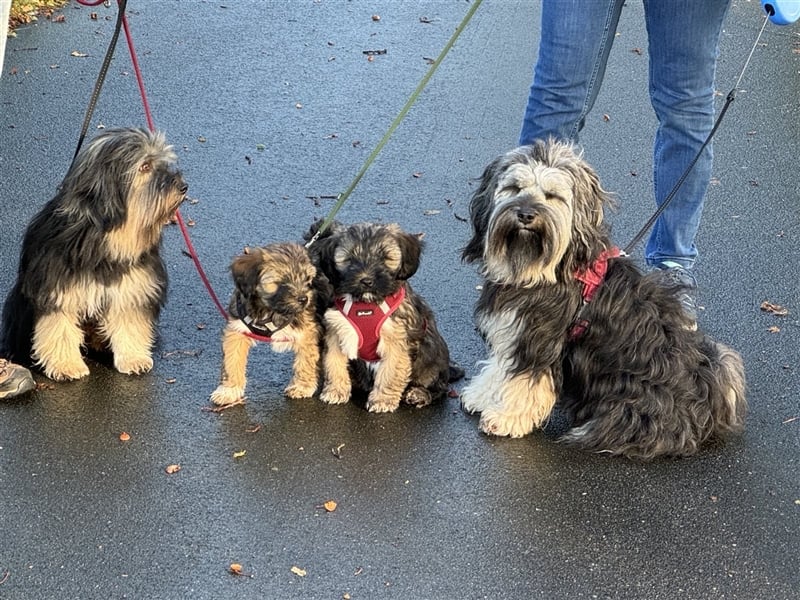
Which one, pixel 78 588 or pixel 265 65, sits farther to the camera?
pixel 265 65

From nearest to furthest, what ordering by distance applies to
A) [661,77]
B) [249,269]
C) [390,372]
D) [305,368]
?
[249,269], [390,372], [305,368], [661,77]

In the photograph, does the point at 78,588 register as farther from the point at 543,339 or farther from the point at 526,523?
the point at 543,339

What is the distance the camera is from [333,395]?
15.7 ft

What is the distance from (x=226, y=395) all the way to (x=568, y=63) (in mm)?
2255

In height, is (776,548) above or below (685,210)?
below

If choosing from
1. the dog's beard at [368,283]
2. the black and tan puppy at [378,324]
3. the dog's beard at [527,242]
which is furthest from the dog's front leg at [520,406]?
the dog's beard at [368,283]

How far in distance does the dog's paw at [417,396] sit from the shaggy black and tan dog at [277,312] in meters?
0.44

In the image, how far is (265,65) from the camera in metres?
8.98

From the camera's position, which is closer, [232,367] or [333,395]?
[232,367]

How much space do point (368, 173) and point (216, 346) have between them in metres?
2.44

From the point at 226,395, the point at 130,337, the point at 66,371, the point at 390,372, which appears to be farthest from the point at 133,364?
the point at 390,372

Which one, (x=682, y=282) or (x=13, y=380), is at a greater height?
(x=682, y=282)

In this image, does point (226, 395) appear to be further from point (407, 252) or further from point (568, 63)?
point (568, 63)

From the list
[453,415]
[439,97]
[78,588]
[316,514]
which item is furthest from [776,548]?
[439,97]
